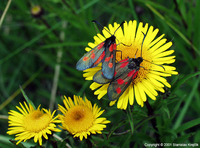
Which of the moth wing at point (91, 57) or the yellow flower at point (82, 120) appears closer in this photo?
the yellow flower at point (82, 120)

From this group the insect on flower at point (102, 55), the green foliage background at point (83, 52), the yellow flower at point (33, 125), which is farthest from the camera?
the green foliage background at point (83, 52)

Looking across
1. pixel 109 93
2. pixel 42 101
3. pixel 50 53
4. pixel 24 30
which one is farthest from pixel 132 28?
pixel 24 30

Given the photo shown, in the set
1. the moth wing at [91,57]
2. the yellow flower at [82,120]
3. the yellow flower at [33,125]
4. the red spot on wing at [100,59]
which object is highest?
the moth wing at [91,57]

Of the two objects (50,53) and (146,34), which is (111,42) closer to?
(146,34)

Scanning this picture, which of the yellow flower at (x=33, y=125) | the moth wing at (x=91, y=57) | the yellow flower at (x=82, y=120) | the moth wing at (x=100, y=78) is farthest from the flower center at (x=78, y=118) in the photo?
the moth wing at (x=91, y=57)

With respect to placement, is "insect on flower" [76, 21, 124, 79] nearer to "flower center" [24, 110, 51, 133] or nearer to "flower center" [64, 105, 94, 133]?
"flower center" [64, 105, 94, 133]

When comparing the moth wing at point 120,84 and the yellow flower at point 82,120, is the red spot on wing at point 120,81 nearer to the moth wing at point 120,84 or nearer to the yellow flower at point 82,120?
the moth wing at point 120,84

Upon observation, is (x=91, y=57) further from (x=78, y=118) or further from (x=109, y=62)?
(x=78, y=118)
